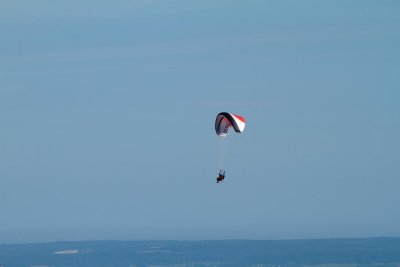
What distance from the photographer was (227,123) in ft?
232

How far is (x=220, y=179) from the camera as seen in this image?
2552 inches

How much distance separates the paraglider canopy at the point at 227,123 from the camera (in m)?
67.8

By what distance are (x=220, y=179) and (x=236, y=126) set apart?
3.93 meters

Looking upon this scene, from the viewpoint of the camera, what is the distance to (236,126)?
67.6m

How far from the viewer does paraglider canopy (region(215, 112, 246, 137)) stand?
67.8 meters
